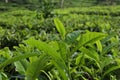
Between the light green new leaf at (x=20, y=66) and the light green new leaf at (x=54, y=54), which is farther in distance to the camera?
the light green new leaf at (x=20, y=66)

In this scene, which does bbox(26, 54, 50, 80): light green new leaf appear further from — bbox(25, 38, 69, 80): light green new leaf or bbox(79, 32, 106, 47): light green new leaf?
bbox(79, 32, 106, 47): light green new leaf

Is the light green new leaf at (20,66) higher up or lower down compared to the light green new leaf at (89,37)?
lower down

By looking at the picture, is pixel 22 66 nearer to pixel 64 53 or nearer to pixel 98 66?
pixel 64 53

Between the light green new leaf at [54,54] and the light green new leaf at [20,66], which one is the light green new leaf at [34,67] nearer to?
the light green new leaf at [54,54]

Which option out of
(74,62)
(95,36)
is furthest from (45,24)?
(95,36)

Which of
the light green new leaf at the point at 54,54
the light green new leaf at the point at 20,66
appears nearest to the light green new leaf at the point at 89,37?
the light green new leaf at the point at 54,54

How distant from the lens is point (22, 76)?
1674mm

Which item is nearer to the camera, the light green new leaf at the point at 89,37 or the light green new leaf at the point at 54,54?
the light green new leaf at the point at 54,54

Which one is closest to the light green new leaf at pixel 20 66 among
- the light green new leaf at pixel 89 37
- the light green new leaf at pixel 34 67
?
the light green new leaf at pixel 34 67

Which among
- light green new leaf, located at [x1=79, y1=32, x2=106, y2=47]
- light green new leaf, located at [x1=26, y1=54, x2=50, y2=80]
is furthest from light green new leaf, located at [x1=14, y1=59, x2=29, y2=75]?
light green new leaf, located at [x1=79, y1=32, x2=106, y2=47]

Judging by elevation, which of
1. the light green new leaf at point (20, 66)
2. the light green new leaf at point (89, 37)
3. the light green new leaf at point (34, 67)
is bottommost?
the light green new leaf at point (20, 66)

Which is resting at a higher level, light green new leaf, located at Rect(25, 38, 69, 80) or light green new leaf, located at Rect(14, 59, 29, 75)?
light green new leaf, located at Rect(25, 38, 69, 80)

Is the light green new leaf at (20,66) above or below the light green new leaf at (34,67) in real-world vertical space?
below

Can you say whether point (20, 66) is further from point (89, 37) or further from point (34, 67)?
point (89, 37)
